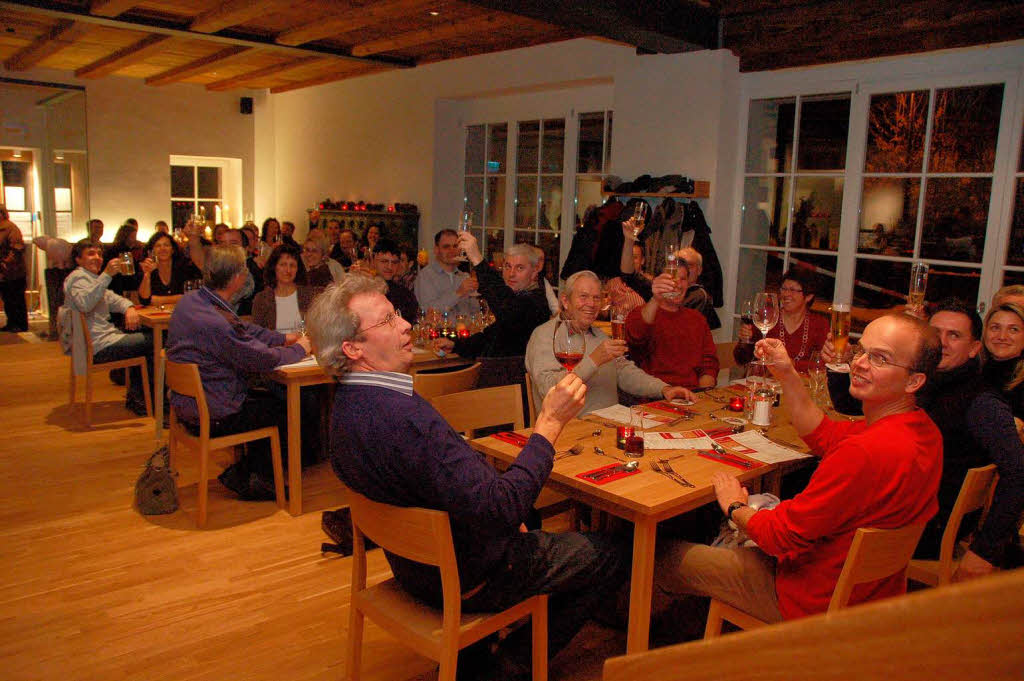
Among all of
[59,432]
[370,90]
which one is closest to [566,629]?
[59,432]

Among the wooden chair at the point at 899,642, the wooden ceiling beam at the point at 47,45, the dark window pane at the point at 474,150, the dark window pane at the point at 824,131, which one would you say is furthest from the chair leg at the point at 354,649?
the wooden ceiling beam at the point at 47,45

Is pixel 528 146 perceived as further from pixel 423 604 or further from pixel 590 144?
pixel 423 604

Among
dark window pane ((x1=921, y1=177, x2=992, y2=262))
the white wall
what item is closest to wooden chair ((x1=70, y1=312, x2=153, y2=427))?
dark window pane ((x1=921, y1=177, x2=992, y2=262))

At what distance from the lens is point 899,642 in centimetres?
31

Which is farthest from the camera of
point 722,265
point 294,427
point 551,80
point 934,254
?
point 551,80

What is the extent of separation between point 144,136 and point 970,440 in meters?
11.6

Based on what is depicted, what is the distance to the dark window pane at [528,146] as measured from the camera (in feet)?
26.4

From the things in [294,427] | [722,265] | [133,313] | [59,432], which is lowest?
[59,432]

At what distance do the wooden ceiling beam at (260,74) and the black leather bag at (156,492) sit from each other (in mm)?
5752

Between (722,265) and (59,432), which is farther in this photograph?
(722,265)

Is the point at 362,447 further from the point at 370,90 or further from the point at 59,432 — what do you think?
the point at 370,90

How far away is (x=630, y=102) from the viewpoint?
651 cm

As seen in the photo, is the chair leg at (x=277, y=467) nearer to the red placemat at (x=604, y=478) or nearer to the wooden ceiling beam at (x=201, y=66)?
the red placemat at (x=604, y=478)

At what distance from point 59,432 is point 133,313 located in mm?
1001
